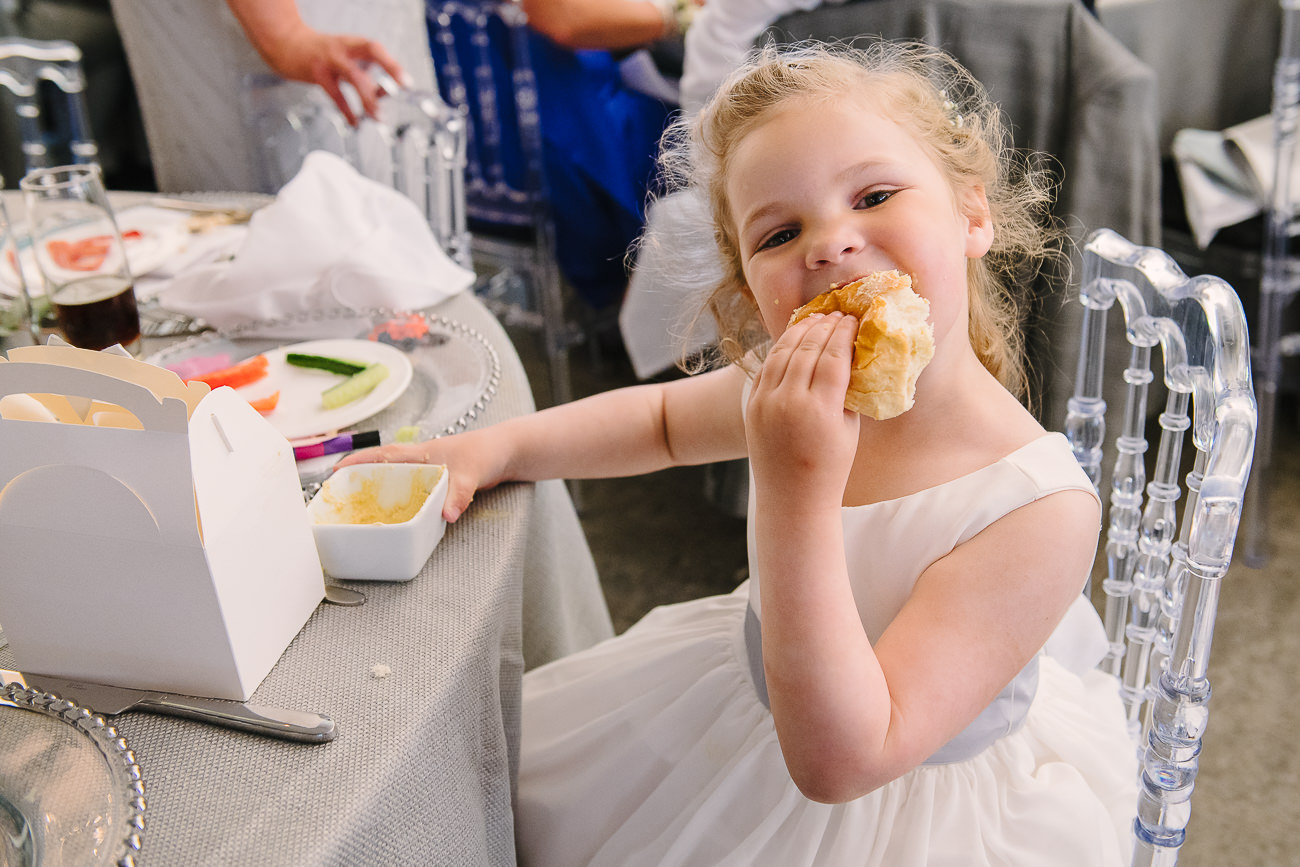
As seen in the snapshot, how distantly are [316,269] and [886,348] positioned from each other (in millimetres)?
852

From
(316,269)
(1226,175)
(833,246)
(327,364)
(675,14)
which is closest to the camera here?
(833,246)

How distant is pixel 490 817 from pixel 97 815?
292 mm

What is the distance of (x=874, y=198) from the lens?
86 centimetres

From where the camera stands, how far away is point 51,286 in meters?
1.14

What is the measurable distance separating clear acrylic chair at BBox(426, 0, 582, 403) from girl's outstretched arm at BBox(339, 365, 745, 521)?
156 cm

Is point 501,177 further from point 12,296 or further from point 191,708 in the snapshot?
point 191,708

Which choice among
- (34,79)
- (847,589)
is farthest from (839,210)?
(34,79)

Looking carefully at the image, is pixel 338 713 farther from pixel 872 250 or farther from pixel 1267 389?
pixel 1267 389

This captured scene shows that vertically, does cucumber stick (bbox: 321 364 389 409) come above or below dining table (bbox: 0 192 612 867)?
above

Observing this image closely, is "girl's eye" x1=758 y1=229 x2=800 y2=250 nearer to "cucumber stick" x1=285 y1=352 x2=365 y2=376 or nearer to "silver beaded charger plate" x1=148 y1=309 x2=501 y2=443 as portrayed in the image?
"silver beaded charger plate" x1=148 y1=309 x2=501 y2=443

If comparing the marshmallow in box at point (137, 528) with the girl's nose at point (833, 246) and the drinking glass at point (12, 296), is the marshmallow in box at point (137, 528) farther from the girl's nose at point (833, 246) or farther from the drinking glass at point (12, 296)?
the drinking glass at point (12, 296)

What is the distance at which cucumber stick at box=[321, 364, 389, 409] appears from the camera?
1.02 meters

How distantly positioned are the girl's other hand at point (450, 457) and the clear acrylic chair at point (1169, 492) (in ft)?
1.90

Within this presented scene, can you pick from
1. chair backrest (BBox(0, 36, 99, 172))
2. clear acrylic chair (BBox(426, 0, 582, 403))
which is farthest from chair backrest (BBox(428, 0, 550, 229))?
chair backrest (BBox(0, 36, 99, 172))
